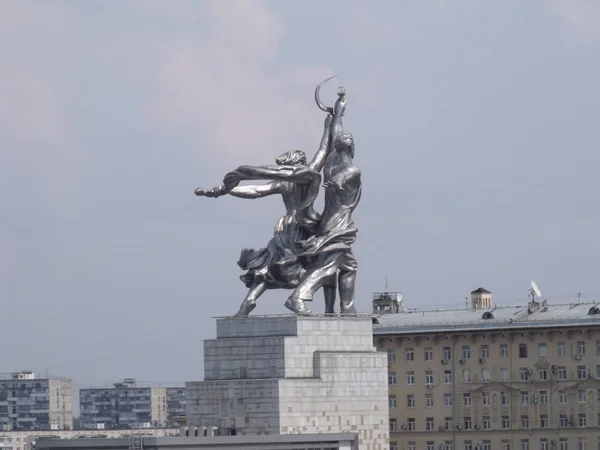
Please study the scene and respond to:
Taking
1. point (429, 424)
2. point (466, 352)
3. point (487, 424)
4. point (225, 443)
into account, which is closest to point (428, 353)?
point (466, 352)

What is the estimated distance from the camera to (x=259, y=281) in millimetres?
92625

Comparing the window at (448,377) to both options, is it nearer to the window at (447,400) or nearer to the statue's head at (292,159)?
the window at (447,400)

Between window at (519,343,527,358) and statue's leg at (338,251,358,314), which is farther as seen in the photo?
window at (519,343,527,358)

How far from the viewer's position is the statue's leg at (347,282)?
9281 centimetres

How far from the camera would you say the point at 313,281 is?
9169cm

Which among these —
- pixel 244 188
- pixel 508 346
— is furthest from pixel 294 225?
pixel 508 346

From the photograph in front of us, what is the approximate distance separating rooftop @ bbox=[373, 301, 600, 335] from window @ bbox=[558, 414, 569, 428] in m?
4.49

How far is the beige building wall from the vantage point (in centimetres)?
11794

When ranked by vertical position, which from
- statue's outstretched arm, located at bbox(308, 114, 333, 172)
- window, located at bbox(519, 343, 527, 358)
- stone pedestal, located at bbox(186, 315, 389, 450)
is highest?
statue's outstretched arm, located at bbox(308, 114, 333, 172)

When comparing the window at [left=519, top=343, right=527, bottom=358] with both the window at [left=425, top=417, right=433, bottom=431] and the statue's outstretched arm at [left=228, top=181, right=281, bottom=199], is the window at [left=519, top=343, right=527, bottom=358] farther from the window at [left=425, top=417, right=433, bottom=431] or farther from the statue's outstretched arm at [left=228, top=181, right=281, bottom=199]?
the statue's outstretched arm at [left=228, top=181, right=281, bottom=199]

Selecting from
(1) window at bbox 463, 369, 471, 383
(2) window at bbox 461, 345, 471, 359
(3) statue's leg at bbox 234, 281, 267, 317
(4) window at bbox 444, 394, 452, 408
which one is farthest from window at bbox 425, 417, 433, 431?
(3) statue's leg at bbox 234, 281, 267, 317

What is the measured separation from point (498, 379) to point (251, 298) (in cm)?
3067

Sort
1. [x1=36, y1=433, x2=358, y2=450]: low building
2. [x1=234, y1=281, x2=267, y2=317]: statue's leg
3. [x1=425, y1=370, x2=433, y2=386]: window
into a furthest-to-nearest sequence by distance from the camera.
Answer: [x1=425, y1=370, x2=433, y2=386]: window
[x1=234, y1=281, x2=267, y2=317]: statue's leg
[x1=36, y1=433, x2=358, y2=450]: low building

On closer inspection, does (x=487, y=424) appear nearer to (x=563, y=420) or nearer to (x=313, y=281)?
(x=563, y=420)
